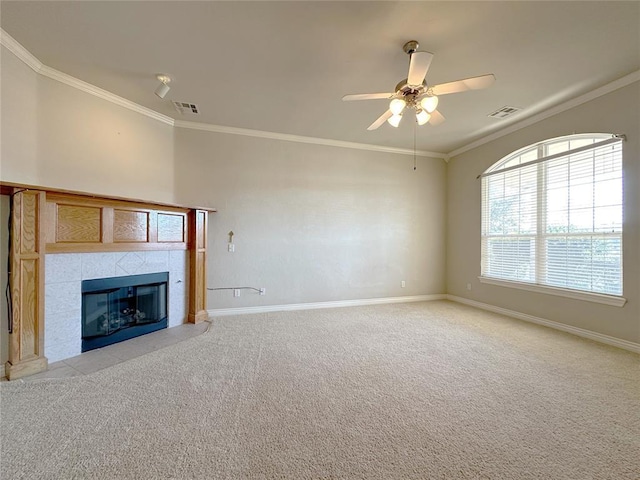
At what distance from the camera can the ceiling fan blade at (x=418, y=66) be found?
1912 mm

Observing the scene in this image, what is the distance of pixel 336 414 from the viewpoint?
1.81 metres

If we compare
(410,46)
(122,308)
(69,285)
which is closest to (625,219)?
(410,46)

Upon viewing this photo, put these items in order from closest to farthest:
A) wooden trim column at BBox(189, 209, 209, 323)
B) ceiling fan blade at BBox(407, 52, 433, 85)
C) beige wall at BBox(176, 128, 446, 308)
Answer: ceiling fan blade at BBox(407, 52, 433, 85), wooden trim column at BBox(189, 209, 209, 323), beige wall at BBox(176, 128, 446, 308)

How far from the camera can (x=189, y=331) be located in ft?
11.2

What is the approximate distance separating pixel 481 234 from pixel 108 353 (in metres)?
5.56

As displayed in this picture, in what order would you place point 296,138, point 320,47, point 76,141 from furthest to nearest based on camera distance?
point 296,138 < point 76,141 < point 320,47

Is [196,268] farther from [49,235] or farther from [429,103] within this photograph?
[429,103]

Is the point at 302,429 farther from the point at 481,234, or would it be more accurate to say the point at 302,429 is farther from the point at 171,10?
the point at 481,234

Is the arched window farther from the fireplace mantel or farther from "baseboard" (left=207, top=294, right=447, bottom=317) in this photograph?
the fireplace mantel

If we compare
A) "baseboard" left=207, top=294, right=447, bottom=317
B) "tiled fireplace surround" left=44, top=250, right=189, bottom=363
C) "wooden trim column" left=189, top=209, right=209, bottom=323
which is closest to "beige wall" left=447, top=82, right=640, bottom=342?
"baseboard" left=207, top=294, right=447, bottom=317

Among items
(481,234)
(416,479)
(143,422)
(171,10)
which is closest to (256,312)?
(143,422)

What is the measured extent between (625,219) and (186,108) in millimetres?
5441

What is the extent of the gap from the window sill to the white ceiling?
244cm

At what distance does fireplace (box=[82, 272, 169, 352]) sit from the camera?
281cm
